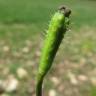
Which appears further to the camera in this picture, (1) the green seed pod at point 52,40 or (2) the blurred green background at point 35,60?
(2) the blurred green background at point 35,60

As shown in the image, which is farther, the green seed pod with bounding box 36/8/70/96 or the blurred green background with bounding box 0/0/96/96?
the blurred green background with bounding box 0/0/96/96

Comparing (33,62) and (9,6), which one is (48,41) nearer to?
(33,62)

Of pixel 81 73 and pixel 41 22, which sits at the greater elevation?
pixel 81 73

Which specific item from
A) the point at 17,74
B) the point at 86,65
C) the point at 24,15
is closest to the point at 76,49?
the point at 86,65

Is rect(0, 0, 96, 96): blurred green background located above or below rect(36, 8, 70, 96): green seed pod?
below

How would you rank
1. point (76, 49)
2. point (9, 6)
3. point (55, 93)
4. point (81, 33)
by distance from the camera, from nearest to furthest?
1. point (55, 93)
2. point (76, 49)
3. point (81, 33)
4. point (9, 6)
